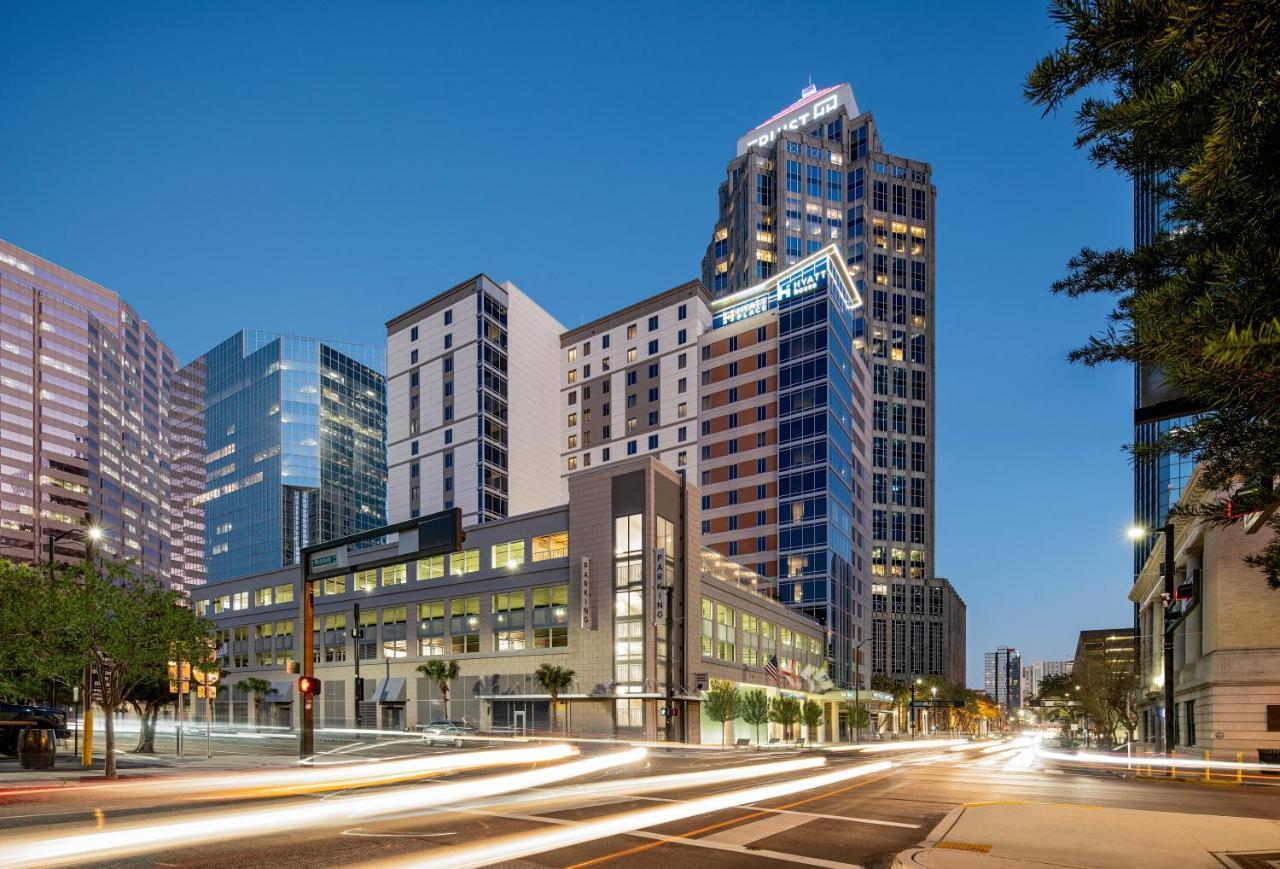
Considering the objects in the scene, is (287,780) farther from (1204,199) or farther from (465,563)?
(465,563)

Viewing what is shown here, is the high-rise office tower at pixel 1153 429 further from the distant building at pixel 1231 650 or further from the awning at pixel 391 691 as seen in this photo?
the awning at pixel 391 691

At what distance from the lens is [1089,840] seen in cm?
1377

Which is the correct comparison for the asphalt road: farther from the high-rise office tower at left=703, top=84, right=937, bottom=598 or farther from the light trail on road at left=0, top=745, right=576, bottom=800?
the high-rise office tower at left=703, top=84, right=937, bottom=598

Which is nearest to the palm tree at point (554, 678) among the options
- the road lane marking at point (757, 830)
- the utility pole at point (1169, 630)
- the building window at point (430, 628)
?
the building window at point (430, 628)

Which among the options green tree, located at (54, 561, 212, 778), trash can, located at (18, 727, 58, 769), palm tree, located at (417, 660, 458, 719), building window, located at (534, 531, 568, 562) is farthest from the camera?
palm tree, located at (417, 660, 458, 719)

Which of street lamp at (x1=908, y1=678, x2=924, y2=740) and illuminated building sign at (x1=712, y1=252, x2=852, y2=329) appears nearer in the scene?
illuminated building sign at (x1=712, y1=252, x2=852, y2=329)

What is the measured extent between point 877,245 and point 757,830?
169m

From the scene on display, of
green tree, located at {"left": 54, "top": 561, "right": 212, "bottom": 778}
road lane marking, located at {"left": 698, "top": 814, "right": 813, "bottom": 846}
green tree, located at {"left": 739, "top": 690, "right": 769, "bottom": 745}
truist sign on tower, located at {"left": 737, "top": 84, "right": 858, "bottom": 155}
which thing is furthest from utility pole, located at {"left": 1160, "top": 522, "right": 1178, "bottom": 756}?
truist sign on tower, located at {"left": 737, "top": 84, "right": 858, "bottom": 155}

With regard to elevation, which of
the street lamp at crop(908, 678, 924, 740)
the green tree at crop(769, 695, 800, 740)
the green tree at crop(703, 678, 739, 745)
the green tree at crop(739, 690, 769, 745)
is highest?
the green tree at crop(703, 678, 739, 745)

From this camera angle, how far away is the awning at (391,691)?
72812 millimetres

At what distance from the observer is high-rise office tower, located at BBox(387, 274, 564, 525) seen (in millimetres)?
110125

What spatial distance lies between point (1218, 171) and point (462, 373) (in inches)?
4342

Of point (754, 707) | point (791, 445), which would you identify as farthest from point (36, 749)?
point (791, 445)

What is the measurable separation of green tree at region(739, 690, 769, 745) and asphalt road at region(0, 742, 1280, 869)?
116 ft
